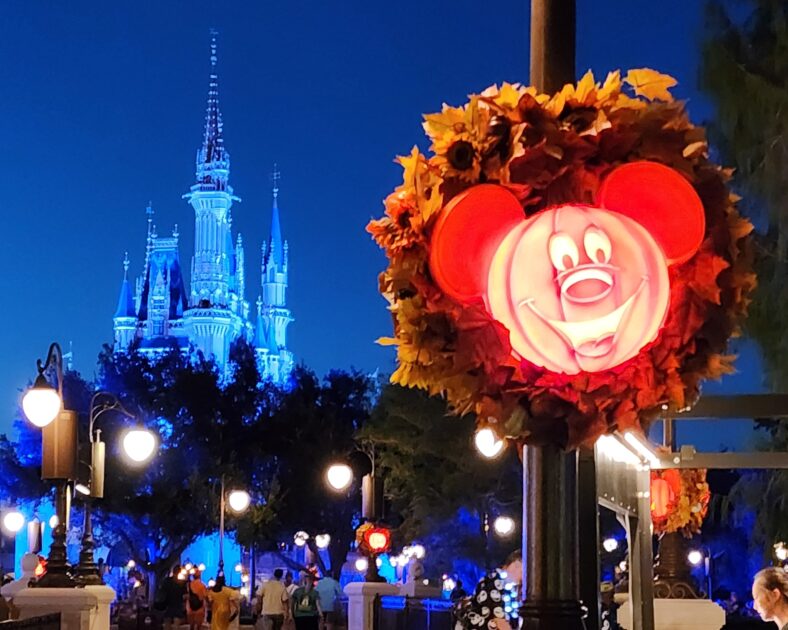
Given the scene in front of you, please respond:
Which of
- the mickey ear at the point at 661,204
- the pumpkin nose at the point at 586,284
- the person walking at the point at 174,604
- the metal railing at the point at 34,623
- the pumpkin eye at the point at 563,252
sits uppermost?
the mickey ear at the point at 661,204

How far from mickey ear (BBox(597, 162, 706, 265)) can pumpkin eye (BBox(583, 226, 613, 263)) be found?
117 millimetres

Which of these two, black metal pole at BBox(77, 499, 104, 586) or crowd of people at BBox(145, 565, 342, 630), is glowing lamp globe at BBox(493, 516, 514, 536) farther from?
black metal pole at BBox(77, 499, 104, 586)

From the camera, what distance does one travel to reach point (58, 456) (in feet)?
49.8

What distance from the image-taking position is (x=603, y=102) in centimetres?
365

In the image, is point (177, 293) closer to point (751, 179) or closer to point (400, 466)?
point (400, 466)

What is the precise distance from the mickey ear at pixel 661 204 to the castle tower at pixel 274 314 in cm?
10364

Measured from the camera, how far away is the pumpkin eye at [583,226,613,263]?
3.51 meters

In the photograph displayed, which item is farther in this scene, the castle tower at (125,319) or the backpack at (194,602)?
the castle tower at (125,319)

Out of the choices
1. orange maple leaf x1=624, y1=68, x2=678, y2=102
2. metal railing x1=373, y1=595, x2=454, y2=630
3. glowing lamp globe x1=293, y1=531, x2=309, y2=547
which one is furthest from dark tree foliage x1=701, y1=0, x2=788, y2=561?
glowing lamp globe x1=293, y1=531, x2=309, y2=547

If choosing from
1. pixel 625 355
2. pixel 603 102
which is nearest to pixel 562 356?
pixel 625 355

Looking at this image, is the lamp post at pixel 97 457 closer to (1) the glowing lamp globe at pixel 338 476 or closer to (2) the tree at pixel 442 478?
(1) the glowing lamp globe at pixel 338 476

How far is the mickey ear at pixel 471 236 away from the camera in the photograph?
362cm

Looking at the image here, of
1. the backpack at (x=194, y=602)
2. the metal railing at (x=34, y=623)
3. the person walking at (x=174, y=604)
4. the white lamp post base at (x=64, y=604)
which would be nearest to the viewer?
the metal railing at (x=34, y=623)

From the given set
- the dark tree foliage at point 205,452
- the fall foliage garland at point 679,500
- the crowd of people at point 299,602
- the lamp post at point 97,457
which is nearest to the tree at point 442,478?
the crowd of people at point 299,602
